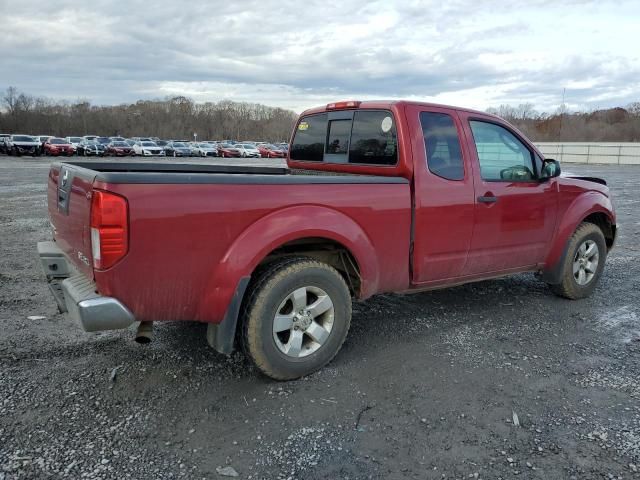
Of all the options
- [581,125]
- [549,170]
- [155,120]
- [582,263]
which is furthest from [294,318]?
[155,120]

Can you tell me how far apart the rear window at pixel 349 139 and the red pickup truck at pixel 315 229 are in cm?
2

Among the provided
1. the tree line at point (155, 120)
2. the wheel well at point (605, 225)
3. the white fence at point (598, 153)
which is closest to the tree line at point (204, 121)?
the tree line at point (155, 120)

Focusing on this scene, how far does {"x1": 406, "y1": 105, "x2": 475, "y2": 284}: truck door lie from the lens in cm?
408

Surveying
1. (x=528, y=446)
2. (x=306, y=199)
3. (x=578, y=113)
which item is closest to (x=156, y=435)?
(x=306, y=199)

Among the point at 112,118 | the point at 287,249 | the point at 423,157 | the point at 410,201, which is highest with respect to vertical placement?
the point at 112,118

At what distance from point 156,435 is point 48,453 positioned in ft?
1.79

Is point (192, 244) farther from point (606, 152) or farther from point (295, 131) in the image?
point (606, 152)

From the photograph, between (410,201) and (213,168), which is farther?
(213,168)

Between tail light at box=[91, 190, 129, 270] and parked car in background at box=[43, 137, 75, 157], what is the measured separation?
4629 centimetres

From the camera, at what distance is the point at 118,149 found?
47.2 m

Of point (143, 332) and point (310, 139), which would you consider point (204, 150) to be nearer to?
point (310, 139)

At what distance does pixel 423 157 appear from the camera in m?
4.12

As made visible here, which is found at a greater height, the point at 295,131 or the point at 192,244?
the point at 295,131

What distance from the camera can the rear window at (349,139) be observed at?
4.26 m
